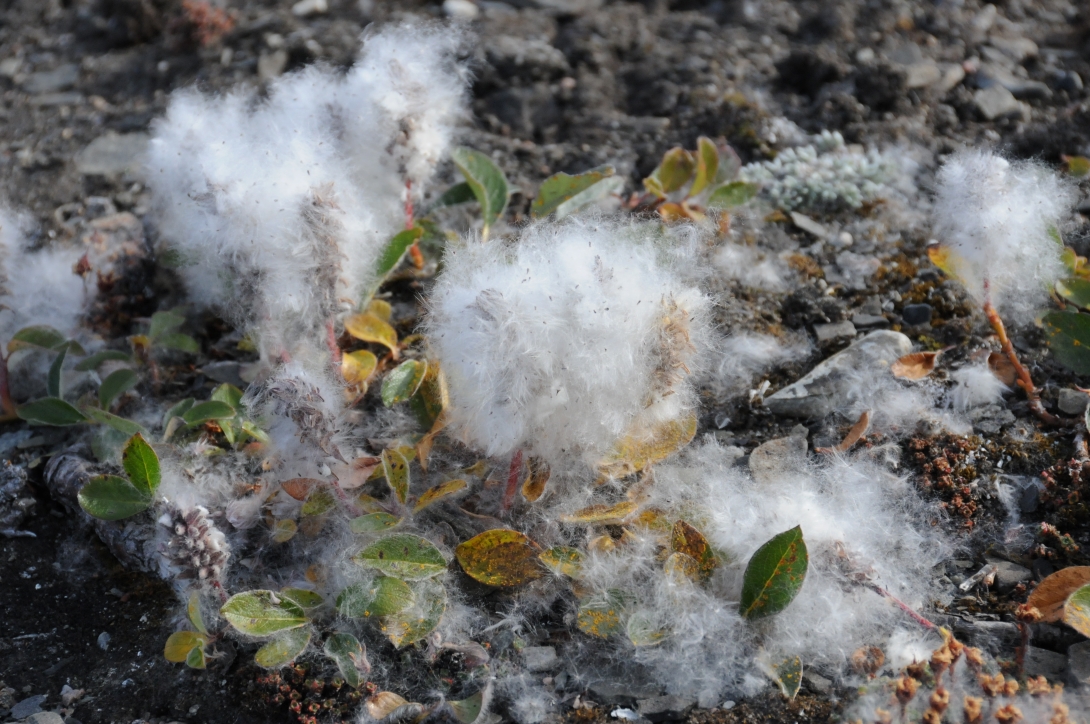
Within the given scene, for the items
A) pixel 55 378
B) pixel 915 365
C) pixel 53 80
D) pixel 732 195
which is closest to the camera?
pixel 915 365

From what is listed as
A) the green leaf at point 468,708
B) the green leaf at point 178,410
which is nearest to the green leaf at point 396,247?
the green leaf at point 178,410

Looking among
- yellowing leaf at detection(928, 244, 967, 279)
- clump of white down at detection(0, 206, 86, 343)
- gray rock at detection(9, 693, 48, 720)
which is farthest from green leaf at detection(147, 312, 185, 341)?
yellowing leaf at detection(928, 244, 967, 279)

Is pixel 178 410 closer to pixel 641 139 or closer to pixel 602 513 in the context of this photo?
pixel 602 513

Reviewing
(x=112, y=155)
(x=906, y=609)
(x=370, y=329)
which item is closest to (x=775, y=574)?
(x=906, y=609)

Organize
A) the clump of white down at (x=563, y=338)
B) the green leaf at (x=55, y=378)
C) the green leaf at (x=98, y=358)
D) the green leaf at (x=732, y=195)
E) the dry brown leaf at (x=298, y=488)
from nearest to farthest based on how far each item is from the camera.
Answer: the clump of white down at (x=563, y=338) → the dry brown leaf at (x=298, y=488) → the green leaf at (x=55, y=378) → the green leaf at (x=98, y=358) → the green leaf at (x=732, y=195)

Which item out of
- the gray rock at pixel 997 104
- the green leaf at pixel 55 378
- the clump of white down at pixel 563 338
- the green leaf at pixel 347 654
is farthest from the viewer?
the gray rock at pixel 997 104

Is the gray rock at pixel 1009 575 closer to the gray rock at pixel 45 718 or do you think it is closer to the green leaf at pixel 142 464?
the green leaf at pixel 142 464
